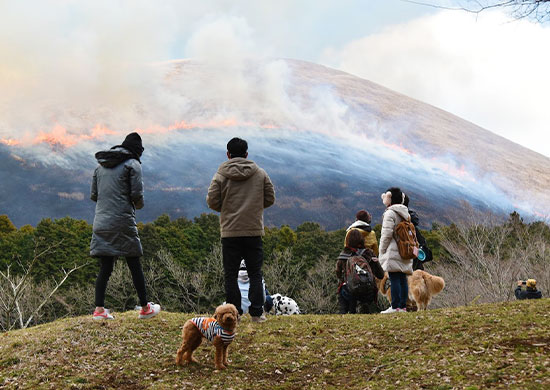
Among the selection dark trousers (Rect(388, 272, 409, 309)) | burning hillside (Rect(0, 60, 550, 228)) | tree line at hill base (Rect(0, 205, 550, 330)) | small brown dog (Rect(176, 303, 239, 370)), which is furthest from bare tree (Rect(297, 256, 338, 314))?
burning hillside (Rect(0, 60, 550, 228))

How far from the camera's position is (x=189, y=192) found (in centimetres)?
10938

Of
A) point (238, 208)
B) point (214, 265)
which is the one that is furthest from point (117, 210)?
point (214, 265)

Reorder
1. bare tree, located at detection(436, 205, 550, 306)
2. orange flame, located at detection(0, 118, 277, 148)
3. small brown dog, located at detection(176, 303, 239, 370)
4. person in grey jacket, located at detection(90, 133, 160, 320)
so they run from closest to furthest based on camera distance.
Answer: small brown dog, located at detection(176, 303, 239, 370)
person in grey jacket, located at detection(90, 133, 160, 320)
bare tree, located at detection(436, 205, 550, 306)
orange flame, located at detection(0, 118, 277, 148)

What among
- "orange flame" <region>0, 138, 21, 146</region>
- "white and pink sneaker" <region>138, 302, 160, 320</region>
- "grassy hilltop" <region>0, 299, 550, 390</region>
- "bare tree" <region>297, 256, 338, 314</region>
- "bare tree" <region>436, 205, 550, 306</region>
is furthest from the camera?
"orange flame" <region>0, 138, 21, 146</region>

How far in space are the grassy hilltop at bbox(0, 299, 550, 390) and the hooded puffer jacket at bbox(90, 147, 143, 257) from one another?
128 centimetres

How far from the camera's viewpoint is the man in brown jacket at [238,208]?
784cm

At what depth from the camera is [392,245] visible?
9.48 m

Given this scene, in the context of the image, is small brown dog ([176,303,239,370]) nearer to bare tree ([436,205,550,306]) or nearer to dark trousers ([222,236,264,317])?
dark trousers ([222,236,264,317])

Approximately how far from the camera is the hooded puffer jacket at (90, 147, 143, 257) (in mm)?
7820

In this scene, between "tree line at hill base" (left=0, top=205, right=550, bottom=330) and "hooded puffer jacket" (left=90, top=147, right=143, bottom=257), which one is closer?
"hooded puffer jacket" (left=90, top=147, right=143, bottom=257)

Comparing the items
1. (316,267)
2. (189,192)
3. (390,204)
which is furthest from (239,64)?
(390,204)

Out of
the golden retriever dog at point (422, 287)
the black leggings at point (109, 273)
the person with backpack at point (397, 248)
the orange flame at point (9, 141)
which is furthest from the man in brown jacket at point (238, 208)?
the orange flame at point (9, 141)

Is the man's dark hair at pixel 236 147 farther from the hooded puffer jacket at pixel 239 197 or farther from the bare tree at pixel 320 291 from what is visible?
the bare tree at pixel 320 291

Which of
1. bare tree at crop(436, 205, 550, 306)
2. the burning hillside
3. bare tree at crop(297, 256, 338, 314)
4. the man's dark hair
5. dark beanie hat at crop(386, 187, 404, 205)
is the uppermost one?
the burning hillside
